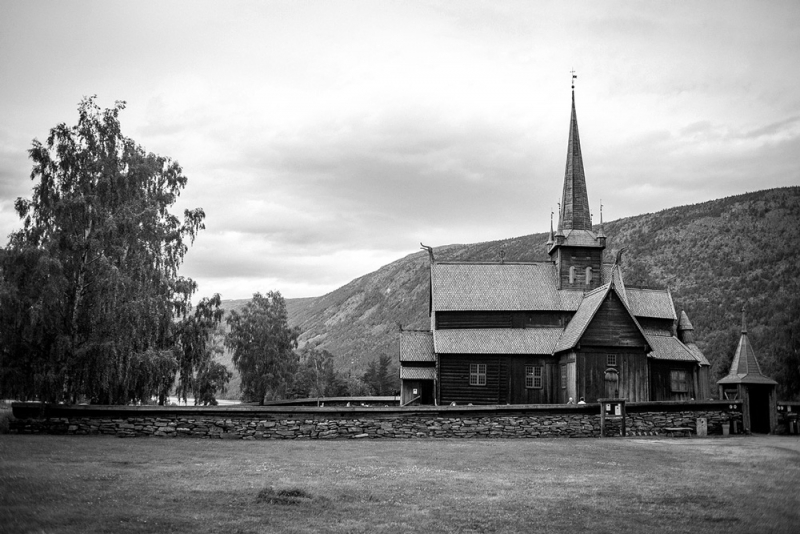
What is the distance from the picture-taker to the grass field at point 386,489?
43.1 feet

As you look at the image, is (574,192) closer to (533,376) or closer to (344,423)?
(533,376)

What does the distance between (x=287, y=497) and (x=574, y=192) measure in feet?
142

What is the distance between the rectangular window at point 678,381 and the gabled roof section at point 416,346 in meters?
15.8

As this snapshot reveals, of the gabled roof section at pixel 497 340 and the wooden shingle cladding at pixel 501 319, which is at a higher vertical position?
the wooden shingle cladding at pixel 501 319

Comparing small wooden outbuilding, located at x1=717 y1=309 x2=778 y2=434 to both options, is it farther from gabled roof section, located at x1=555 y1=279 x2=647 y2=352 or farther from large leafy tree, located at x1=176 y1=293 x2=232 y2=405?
large leafy tree, located at x1=176 y1=293 x2=232 y2=405

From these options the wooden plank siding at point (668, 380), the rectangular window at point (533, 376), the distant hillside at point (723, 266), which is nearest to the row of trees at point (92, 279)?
the rectangular window at point (533, 376)

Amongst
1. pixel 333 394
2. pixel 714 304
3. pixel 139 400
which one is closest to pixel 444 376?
pixel 139 400

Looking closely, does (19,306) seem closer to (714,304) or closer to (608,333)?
(608,333)

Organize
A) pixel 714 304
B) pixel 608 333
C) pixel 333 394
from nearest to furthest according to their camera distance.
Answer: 1. pixel 608 333
2. pixel 333 394
3. pixel 714 304

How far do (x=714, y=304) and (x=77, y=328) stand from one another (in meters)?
92.0

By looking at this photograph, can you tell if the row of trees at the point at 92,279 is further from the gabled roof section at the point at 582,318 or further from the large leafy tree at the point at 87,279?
the gabled roof section at the point at 582,318

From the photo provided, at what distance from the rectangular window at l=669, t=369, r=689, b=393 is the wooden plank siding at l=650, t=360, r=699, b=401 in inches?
3.3

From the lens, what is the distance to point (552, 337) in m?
46.3

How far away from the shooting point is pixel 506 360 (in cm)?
4534
